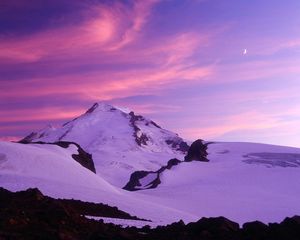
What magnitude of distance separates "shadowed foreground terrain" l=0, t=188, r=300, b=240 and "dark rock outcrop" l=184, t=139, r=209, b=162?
77381 mm

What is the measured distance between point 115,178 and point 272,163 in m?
91.4

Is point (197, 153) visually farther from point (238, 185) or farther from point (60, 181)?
point (60, 181)

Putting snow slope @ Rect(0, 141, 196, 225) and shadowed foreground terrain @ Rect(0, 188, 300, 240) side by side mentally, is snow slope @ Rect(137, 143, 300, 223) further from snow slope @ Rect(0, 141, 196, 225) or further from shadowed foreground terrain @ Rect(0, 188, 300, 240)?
shadowed foreground terrain @ Rect(0, 188, 300, 240)

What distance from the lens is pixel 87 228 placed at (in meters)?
19.3

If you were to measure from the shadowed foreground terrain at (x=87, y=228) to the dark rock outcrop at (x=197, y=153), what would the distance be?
254 feet

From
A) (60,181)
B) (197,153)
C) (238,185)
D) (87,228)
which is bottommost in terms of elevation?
(87,228)

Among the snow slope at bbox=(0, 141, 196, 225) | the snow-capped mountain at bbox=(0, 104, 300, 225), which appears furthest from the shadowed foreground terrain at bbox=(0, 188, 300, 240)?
the snow-capped mountain at bbox=(0, 104, 300, 225)

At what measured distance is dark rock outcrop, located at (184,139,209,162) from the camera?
322 ft

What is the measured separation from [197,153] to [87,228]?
83.4m

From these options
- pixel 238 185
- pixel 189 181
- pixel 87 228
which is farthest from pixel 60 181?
pixel 189 181

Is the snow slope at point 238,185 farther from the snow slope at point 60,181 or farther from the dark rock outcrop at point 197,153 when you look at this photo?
the snow slope at point 60,181

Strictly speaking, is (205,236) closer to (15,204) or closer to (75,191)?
(15,204)

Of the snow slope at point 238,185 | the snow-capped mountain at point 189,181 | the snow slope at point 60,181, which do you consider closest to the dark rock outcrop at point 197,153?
the snow-capped mountain at point 189,181

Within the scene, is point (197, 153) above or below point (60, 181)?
above
